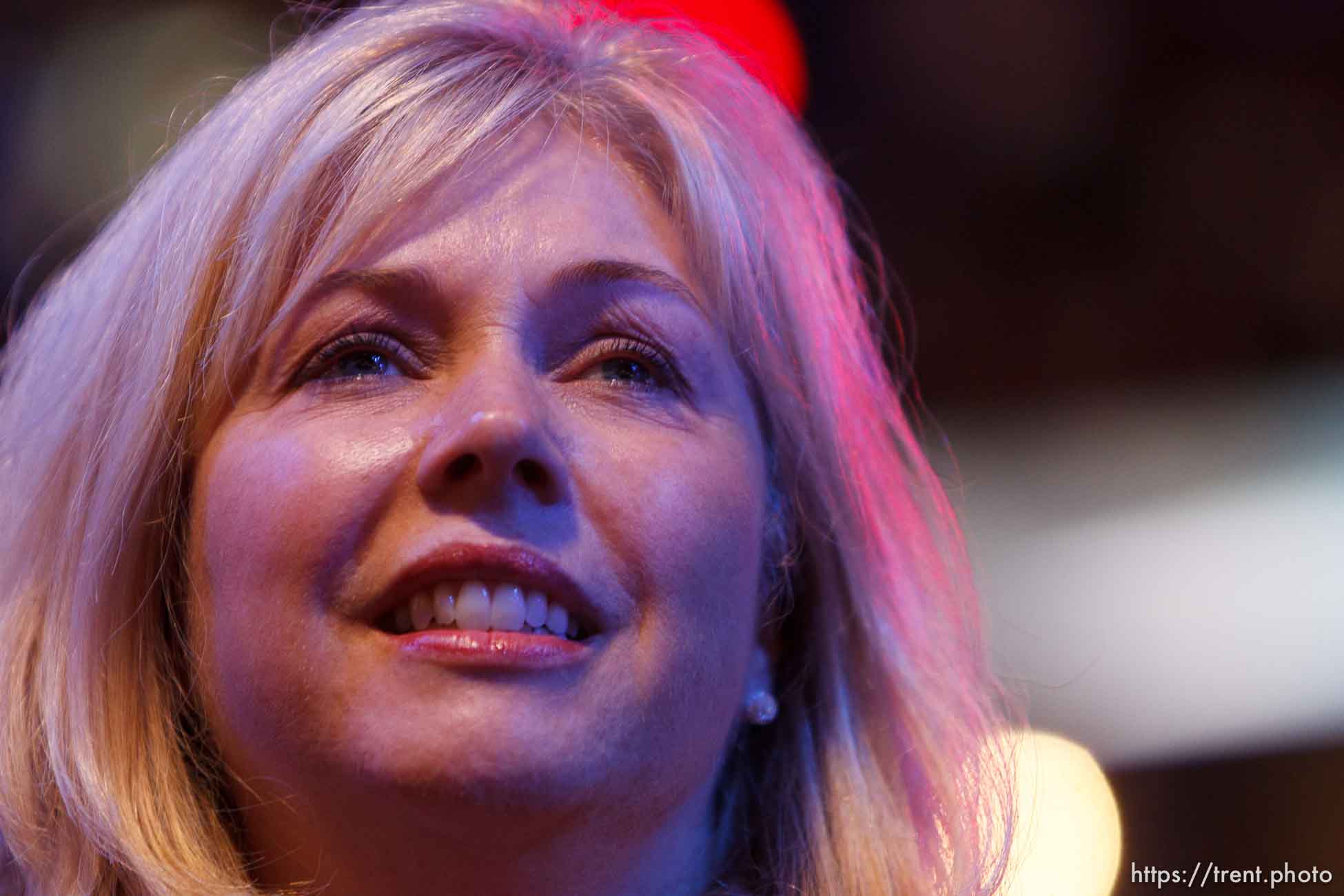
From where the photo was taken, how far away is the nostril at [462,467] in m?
1.16

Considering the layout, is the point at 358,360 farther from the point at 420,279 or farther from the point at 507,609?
the point at 507,609

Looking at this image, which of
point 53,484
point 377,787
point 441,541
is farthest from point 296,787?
point 53,484

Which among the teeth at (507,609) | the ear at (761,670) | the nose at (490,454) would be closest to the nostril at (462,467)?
the nose at (490,454)

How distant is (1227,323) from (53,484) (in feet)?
7.04

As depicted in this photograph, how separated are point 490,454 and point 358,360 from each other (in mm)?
242

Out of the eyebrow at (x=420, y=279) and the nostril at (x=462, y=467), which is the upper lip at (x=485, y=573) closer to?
the nostril at (x=462, y=467)

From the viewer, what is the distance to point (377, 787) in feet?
3.74

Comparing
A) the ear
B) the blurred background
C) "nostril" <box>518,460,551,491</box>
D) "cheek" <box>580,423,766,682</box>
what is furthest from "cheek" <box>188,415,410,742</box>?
the blurred background

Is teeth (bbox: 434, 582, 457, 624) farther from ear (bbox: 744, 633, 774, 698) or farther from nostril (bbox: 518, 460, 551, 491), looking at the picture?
ear (bbox: 744, 633, 774, 698)

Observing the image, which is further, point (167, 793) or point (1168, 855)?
point (1168, 855)

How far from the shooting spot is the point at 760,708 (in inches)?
58.9

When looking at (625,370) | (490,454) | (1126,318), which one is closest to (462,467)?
(490,454)

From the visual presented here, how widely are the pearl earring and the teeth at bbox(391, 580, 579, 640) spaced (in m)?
0.38

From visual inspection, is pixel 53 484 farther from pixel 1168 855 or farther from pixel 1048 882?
pixel 1168 855
